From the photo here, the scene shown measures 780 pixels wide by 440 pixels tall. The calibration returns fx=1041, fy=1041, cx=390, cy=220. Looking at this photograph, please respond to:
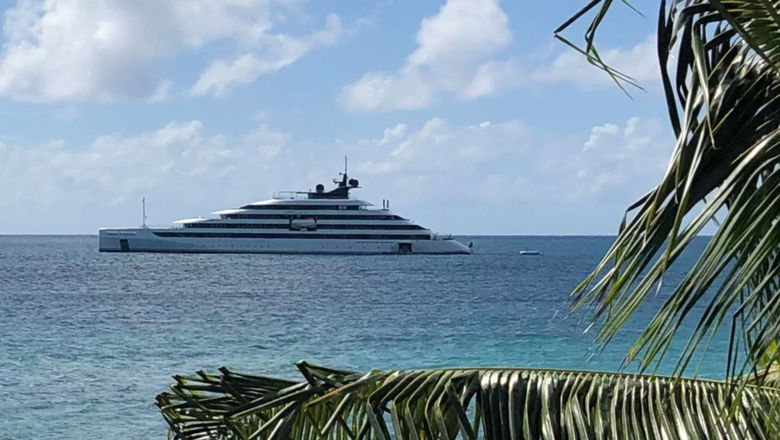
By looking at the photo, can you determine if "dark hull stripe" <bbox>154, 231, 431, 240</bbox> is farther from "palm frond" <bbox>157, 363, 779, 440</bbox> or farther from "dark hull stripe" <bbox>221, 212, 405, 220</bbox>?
"palm frond" <bbox>157, 363, 779, 440</bbox>

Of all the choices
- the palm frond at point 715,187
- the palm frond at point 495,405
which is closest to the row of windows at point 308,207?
the palm frond at point 495,405

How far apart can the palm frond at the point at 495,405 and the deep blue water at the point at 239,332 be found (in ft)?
0.64

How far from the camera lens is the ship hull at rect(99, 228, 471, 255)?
66.8 m

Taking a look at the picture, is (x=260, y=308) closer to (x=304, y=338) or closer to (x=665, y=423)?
(x=304, y=338)

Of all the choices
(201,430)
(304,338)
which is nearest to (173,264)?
(304,338)

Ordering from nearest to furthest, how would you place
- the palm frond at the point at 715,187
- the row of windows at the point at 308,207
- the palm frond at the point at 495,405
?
the palm frond at the point at 715,187
the palm frond at the point at 495,405
the row of windows at the point at 308,207

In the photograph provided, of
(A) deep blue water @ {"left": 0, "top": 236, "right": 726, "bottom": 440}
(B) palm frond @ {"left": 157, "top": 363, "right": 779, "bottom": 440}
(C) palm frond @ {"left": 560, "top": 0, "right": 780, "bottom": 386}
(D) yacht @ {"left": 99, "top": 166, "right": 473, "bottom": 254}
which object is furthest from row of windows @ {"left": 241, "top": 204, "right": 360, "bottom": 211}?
(C) palm frond @ {"left": 560, "top": 0, "right": 780, "bottom": 386}

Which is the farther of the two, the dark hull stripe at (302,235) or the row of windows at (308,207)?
the dark hull stripe at (302,235)

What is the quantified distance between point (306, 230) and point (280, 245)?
1.93 meters

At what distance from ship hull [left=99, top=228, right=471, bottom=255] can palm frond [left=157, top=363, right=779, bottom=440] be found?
6407 centimetres

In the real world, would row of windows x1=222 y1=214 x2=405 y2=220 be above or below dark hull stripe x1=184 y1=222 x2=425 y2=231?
above

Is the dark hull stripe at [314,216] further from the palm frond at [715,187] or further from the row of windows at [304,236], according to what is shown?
the palm frond at [715,187]

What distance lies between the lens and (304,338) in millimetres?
27594

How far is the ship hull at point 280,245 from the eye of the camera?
66.8 meters
